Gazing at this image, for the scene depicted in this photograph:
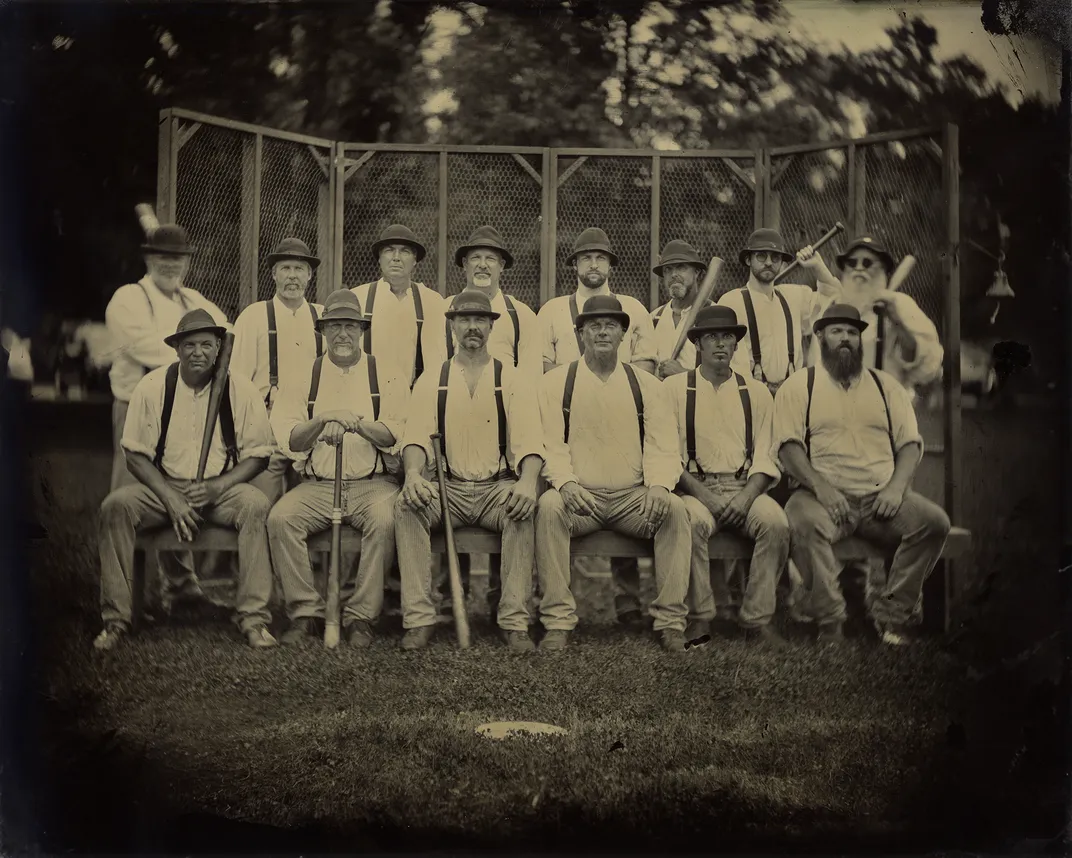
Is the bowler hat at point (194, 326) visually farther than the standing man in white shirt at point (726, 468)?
Yes

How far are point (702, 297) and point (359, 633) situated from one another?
221 centimetres

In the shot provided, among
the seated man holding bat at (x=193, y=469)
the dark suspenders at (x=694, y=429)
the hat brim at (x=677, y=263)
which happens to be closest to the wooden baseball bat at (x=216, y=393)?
the seated man holding bat at (x=193, y=469)

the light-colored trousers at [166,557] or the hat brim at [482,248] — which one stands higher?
the hat brim at [482,248]

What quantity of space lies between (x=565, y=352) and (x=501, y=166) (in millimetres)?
942

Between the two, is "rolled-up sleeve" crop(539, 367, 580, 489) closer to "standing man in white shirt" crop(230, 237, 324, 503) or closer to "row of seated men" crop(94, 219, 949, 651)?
"row of seated men" crop(94, 219, 949, 651)

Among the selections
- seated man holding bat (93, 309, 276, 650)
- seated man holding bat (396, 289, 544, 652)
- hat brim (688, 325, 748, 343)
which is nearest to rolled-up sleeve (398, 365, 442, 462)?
seated man holding bat (396, 289, 544, 652)

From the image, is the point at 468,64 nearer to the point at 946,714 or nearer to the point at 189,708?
the point at 189,708

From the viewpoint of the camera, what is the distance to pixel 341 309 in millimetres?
5453

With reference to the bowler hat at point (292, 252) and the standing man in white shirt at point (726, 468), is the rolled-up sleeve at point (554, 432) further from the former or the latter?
the bowler hat at point (292, 252)

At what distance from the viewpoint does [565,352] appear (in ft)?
18.0

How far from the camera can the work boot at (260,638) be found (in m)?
5.27

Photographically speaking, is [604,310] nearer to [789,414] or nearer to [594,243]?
[594,243]

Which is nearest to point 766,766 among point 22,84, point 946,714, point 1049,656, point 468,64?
point 946,714

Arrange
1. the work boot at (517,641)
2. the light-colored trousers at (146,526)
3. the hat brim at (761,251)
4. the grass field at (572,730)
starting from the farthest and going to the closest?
the hat brim at (761,251) < the light-colored trousers at (146,526) < the work boot at (517,641) < the grass field at (572,730)
